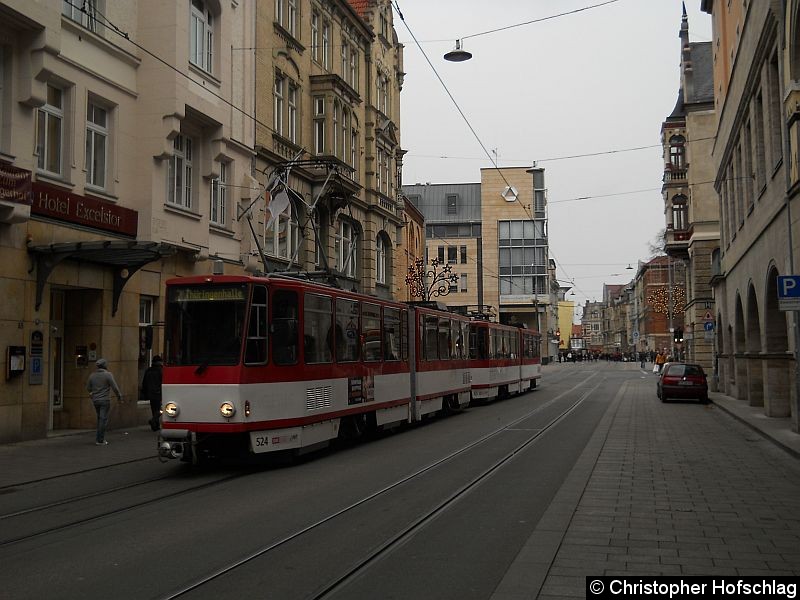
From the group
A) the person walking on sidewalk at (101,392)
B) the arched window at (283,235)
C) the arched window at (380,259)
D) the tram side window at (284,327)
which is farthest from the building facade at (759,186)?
the arched window at (380,259)

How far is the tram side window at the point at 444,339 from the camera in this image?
2378cm

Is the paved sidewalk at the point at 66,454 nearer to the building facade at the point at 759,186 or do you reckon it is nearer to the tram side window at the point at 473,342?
the tram side window at the point at 473,342

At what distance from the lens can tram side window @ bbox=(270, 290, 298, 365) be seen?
43.7 ft

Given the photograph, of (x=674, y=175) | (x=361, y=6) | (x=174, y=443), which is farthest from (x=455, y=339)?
(x=674, y=175)

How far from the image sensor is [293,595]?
6.20 m

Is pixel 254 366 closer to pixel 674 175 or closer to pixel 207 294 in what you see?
pixel 207 294

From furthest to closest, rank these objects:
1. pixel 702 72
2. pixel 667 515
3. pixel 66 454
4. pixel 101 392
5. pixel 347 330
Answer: pixel 702 72
pixel 101 392
pixel 347 330
pixel 66 454
pixel 667 515

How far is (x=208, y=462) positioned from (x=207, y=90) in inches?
510

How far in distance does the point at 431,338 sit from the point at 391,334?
12.0 feet

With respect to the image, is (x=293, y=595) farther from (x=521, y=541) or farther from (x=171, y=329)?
(x=171, y=329)

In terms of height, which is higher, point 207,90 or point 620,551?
point 207,90

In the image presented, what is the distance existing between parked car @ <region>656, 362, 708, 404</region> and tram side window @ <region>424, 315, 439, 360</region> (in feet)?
38.5

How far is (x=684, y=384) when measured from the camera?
100ft

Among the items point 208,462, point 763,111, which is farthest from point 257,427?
point 763,111
